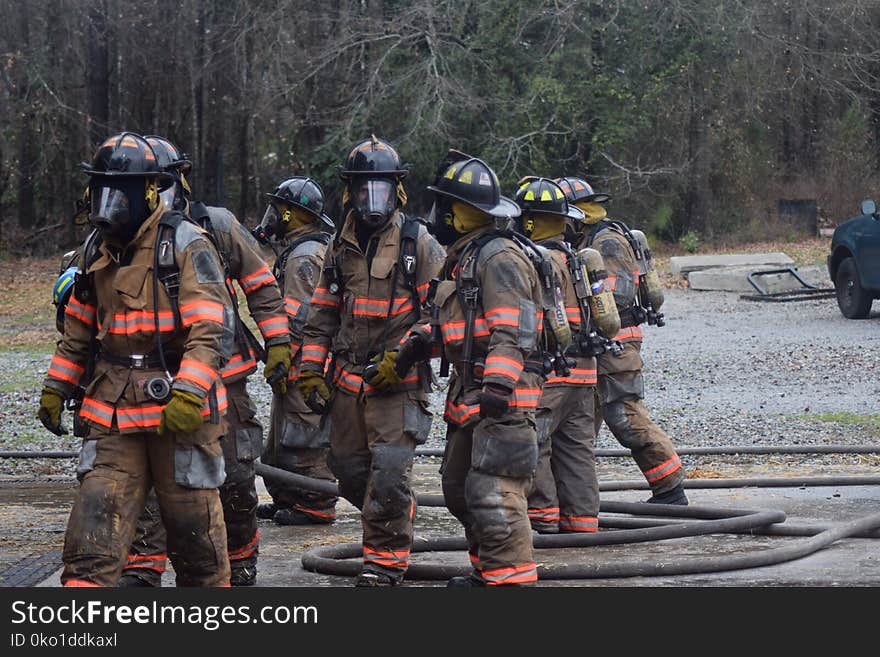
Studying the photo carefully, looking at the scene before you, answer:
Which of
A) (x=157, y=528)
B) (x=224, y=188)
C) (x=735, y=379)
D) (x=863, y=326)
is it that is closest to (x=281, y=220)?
(x=157, y=528)

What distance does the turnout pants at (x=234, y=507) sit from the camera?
19.5ft

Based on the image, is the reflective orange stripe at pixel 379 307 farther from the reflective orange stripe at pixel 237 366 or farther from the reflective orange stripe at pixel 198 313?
the reflective orange stripe at pixel 198 313

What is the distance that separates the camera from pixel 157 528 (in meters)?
5.96

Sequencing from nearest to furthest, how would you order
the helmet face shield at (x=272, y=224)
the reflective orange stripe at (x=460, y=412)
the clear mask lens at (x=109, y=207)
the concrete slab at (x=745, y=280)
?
1. the clear mask lens at (x=109, y=207)
2. the reflective orange stripe at (x=460, y=412)
3. the helmet face shield at (x=272, y=224)
4. the concrete slab at (x=745, y=280)

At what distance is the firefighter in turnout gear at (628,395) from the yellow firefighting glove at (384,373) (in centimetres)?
200

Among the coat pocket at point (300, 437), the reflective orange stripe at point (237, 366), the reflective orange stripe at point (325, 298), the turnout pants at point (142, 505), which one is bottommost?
the coat pocket at point (300, 437)

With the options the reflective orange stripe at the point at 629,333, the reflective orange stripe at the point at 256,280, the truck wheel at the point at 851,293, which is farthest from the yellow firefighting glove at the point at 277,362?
the truck wheel at the point at 851,293

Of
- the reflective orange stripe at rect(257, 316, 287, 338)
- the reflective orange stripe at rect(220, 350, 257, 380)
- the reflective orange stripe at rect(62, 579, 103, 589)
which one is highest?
the reflective orange stripe at rect(257, 316, 287, 338)

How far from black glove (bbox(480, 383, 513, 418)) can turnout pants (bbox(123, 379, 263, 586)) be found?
1283mm

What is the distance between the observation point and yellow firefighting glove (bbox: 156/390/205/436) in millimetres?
4816

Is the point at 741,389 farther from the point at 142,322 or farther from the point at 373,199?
the point at 142,322

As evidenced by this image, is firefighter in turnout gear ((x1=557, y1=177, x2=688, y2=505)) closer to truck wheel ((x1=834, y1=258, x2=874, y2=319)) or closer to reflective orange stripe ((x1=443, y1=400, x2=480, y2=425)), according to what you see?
reflective orange stripe ((x1=443, y1=400, x2=480, y2=425))

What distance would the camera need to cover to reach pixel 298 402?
7.69 metres

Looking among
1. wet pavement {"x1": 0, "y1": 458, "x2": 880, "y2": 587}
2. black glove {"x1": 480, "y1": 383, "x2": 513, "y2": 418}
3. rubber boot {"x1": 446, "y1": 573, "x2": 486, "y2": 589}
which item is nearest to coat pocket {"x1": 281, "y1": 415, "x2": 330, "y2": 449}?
wet pavement {"x1": 0, "y1": 458, "x2": 880, "y2": 587}
